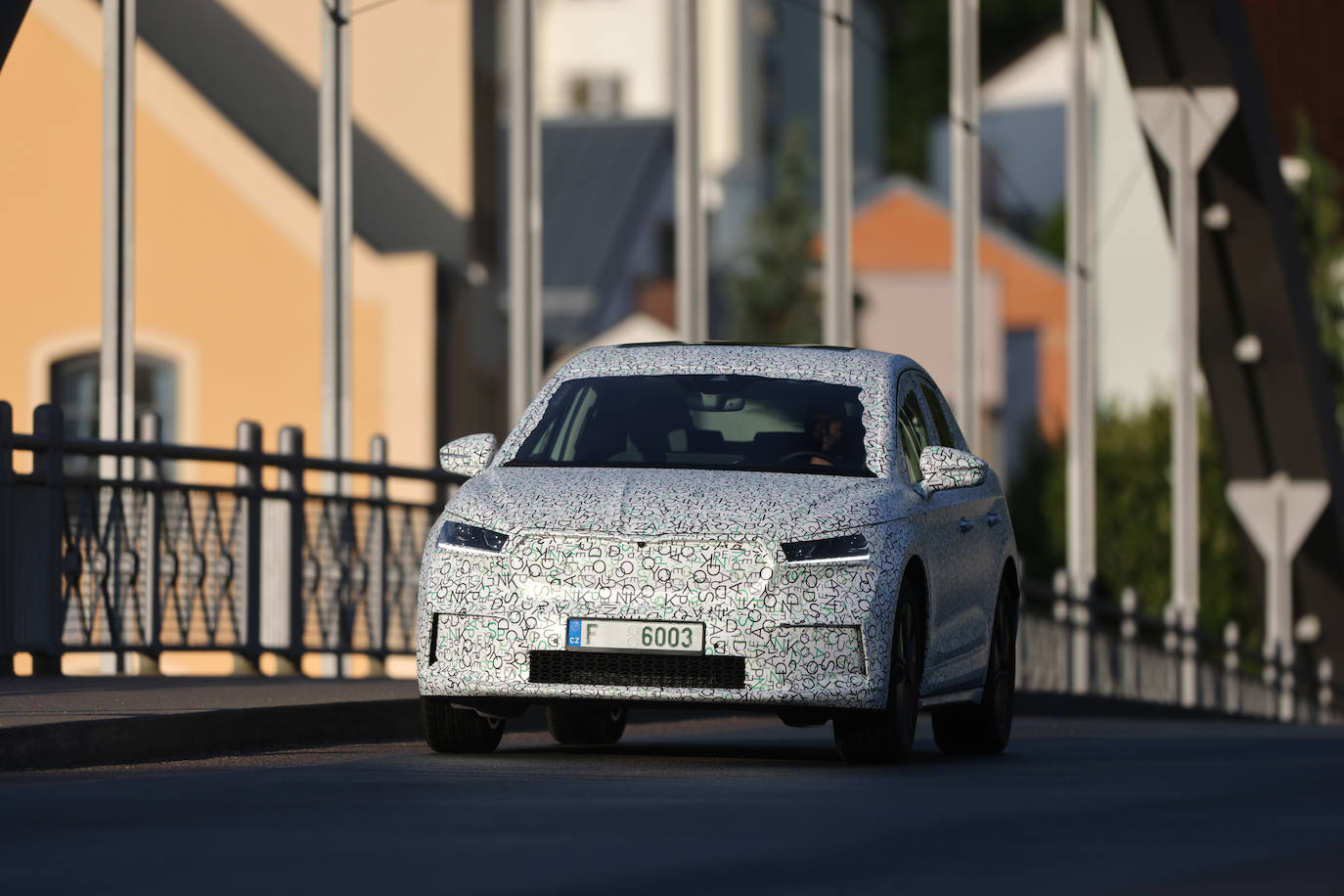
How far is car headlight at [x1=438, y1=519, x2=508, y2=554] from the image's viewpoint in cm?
1095

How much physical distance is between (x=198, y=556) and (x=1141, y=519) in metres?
39.3

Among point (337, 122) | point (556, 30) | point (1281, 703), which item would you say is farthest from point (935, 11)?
point (337, 122)

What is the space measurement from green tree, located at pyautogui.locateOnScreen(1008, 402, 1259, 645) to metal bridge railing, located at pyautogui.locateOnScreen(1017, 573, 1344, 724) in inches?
118

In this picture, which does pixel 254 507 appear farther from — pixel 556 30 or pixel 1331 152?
pixel 556 30

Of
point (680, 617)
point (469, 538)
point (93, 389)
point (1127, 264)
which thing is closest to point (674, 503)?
point (680, 617)

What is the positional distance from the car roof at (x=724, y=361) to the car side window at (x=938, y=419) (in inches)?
25.8

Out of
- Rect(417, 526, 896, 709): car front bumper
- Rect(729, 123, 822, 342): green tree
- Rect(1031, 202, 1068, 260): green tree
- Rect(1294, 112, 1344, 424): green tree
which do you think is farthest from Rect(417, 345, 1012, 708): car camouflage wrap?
Rect(1031, 202, 1068, 260): green tree

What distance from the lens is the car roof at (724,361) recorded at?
12.2 m

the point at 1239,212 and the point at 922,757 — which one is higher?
the point at 1239,212

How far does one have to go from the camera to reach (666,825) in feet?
28.1

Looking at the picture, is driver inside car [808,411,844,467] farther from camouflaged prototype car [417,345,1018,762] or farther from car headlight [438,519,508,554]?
car headlight [438,519,508,554]

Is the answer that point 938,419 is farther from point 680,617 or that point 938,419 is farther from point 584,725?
point 680,617

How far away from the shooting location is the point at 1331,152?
59438 mm

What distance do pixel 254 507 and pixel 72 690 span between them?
3.71 meters
